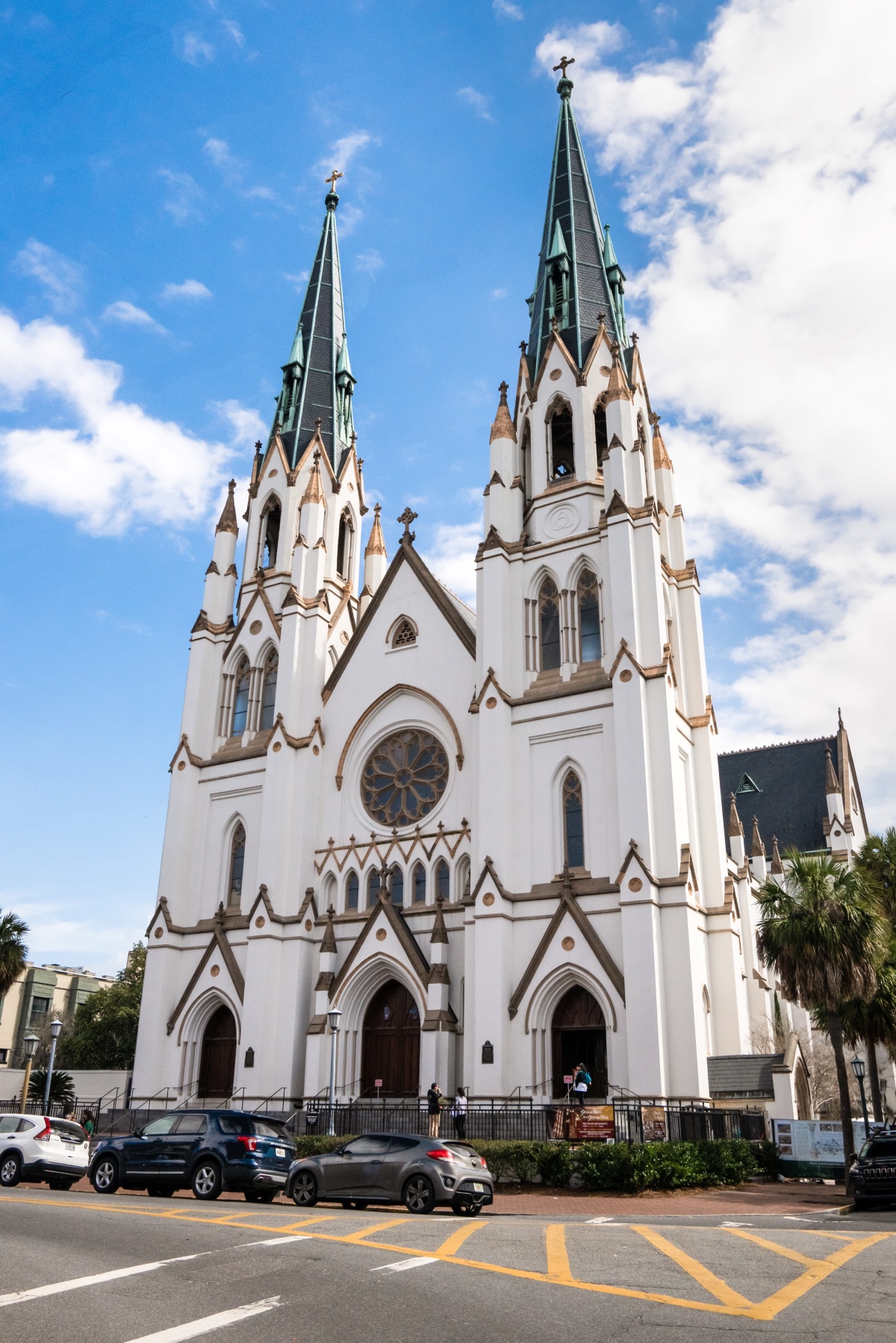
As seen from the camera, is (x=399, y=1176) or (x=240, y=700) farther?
(x=240, y=700)

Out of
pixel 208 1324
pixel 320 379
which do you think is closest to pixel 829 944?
pixel 208 1324

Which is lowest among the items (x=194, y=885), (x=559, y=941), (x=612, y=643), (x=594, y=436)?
(x=559, y=941)

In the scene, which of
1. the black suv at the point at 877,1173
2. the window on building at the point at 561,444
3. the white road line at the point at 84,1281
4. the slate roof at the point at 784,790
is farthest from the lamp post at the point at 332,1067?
the slate roof at the point at 784,790

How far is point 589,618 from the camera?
3278cm

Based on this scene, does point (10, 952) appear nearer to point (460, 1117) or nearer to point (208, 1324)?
point (460, 1117)

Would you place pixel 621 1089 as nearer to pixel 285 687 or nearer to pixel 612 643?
pixel 612 643

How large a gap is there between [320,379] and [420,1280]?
40614mm

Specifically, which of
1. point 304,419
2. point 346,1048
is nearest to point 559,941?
point 346,1048

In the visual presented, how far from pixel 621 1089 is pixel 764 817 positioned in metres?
39.9

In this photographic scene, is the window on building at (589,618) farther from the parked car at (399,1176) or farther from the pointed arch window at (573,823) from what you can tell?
the parked car at (399,1176)

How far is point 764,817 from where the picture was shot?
63281 millimetres

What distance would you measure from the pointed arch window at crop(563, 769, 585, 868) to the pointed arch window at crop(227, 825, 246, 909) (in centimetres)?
1168

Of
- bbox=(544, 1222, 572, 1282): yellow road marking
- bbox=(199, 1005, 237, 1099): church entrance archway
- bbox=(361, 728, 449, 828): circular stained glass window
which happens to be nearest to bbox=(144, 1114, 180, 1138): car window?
bbox=(544, 1222, 572, 1282): yellow road marking

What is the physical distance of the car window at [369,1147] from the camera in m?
15.6
